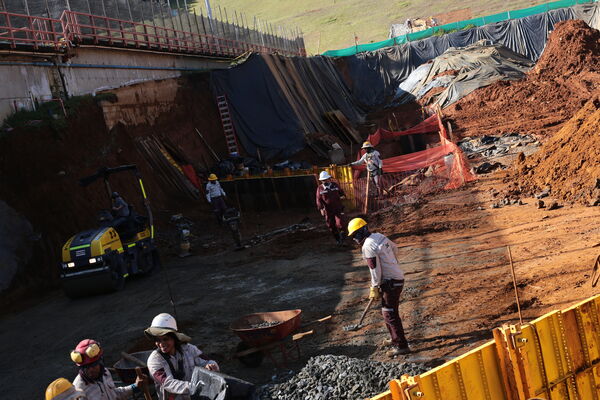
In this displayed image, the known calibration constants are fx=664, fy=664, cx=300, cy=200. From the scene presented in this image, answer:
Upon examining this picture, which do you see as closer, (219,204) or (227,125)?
(219,204)

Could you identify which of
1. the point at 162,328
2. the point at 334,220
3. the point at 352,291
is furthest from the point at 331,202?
the point at 162,328

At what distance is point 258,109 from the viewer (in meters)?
30.5

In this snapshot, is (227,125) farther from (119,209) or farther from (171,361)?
(171,361)

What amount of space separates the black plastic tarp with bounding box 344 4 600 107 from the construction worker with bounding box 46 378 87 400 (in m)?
45.1

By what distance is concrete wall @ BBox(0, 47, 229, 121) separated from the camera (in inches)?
742

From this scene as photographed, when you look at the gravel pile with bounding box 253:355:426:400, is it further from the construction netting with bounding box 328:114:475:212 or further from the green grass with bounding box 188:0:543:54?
the green grass with bounding box 188:0:543:54

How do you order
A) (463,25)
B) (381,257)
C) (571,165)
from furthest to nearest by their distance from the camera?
(463,25)
(571,165)
(381,257)

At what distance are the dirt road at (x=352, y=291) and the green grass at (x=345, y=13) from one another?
219 ft

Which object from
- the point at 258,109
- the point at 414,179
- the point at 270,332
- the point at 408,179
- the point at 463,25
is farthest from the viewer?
the point at 463,25

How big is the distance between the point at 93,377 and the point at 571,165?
1303 cm

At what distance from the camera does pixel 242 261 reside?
1600cm

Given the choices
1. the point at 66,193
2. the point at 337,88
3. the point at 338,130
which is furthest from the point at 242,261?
the point at 337,88

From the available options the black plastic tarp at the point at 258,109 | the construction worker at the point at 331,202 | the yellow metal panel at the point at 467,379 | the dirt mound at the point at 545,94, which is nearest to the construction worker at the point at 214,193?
the construction worker at the point at 331,202

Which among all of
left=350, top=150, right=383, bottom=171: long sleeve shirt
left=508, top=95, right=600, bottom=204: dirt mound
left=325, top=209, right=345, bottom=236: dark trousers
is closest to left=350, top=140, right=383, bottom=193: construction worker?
left=350, top=150, right=383, bottom=171: long sleeve shirt
